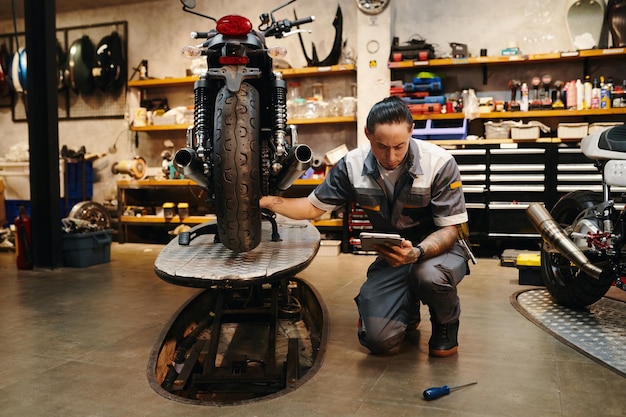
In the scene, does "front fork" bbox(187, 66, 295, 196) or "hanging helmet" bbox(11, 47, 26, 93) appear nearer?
"front fork" bbox(187, 66, 295, 196)

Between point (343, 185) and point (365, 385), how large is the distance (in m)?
0.80

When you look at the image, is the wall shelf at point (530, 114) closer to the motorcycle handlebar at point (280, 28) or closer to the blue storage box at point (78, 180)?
the motorcycle handlebar at point (280, 28)

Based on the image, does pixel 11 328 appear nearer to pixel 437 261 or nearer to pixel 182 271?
pixel 182 271

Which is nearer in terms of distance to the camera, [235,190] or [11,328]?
[235,190]

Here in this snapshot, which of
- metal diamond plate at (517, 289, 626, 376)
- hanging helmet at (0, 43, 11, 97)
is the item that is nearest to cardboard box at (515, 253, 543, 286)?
metal diamond plate at (517, 289, 626, 376)

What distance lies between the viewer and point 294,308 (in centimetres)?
289

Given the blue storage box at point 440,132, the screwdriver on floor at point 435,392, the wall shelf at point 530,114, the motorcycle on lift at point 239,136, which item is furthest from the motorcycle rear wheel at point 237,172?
the wall shelf at point 530,114

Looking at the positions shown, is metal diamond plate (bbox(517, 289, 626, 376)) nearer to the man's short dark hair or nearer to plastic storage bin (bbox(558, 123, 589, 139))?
the man's short dark hair

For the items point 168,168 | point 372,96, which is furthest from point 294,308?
point 168,168

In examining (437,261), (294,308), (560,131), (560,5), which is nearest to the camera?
(437,261)

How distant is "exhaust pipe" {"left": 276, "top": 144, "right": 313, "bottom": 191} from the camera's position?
83.1 inches

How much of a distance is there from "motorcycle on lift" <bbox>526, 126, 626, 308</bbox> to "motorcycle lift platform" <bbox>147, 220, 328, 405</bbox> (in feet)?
3.93

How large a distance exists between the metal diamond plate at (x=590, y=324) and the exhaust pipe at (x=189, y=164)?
168 centimetres

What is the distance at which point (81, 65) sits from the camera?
6312mm
